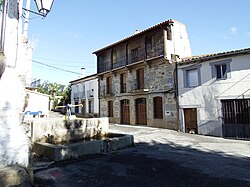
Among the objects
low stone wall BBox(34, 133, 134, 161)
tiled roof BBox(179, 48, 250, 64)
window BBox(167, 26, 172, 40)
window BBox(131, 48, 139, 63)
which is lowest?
low stone wall BBox(34, 133, 134, 161)

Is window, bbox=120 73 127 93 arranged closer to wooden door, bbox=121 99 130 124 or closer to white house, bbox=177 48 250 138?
wooden door, bbox=121 99 130 124

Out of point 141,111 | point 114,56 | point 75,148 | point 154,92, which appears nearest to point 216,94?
point 154,92

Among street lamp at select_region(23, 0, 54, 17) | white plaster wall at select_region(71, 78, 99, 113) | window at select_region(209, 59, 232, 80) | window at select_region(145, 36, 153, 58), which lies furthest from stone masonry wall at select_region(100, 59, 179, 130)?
street lamp at select_region(23, 0, 54, 17)

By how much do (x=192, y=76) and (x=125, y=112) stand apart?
7.69 m

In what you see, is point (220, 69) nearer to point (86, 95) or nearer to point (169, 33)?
point (169, 33)

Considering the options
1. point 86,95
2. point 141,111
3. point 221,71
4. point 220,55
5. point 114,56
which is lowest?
point 141,111

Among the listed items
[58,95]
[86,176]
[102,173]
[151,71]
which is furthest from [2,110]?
[58,95]

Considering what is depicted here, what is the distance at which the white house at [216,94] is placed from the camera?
1118 cm

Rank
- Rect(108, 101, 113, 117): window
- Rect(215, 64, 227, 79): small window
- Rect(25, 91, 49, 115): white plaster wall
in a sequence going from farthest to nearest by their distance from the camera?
Rect(108, 101, 113, 117): window, Rect(25, 91, 49, 115): white plaster wall, Rect(215, 64, 227, 79): small window

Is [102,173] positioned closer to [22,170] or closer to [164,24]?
[22,170]

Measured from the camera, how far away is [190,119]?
13383 millimetres

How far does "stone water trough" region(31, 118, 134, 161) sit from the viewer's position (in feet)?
18.9

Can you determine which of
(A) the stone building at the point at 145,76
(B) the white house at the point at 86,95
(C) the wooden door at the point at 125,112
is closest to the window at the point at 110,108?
(A) the stone building at the point at 145,76

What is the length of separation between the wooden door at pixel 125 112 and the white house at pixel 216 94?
19.5 ft
